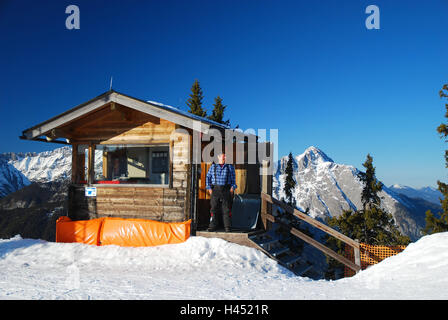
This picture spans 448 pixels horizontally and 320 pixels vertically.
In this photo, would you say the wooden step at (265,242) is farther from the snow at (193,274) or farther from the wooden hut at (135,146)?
the wooden hut at (135,146)

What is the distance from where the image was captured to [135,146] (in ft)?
31.0

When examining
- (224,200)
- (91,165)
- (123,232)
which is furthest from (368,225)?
(91,165)

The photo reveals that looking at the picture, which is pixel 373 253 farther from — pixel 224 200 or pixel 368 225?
pixel 368 225

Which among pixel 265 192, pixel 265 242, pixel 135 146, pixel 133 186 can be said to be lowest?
pixel 265 242

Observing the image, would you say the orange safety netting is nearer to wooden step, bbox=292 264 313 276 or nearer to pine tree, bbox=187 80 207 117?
wooden step, bbox=292 264 313 276

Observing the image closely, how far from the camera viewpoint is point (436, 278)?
4.16 meters

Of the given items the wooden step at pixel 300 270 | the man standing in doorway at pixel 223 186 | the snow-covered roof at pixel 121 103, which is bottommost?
the wooden step at pixel 300 270

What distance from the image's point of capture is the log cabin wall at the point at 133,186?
8625 mm

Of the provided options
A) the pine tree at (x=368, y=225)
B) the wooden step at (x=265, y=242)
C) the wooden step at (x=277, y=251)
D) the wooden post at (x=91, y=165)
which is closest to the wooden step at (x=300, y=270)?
the wooden step at (x=277, y=251)

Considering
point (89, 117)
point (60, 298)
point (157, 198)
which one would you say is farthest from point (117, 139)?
point (60, 298)

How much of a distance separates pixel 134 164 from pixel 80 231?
4.77 m

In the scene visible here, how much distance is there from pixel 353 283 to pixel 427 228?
16.5m

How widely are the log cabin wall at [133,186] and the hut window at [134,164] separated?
2.39 feet
